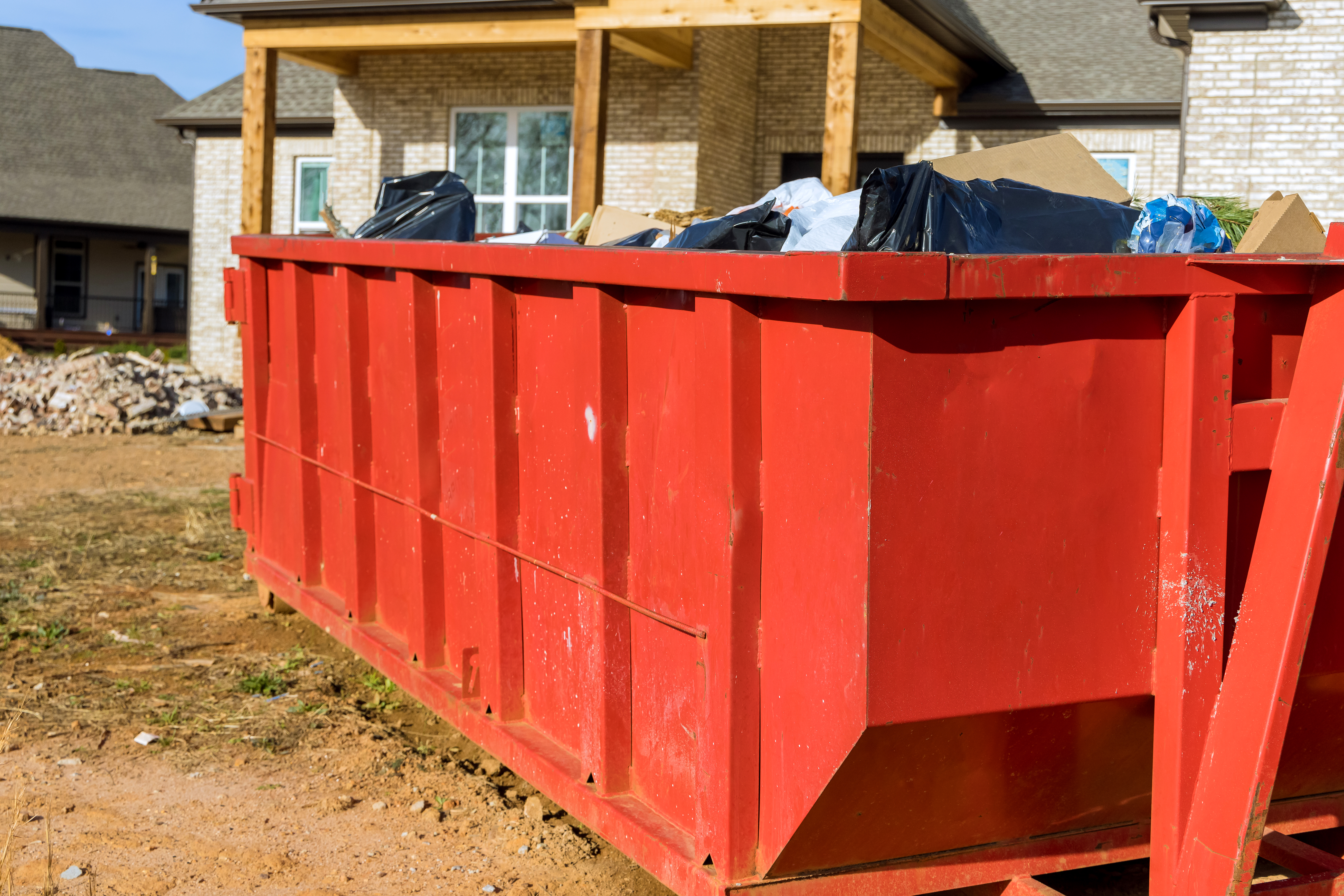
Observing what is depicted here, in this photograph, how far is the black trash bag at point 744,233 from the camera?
10.4 ft

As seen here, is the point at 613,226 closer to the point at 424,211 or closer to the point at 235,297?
the point at 424,211

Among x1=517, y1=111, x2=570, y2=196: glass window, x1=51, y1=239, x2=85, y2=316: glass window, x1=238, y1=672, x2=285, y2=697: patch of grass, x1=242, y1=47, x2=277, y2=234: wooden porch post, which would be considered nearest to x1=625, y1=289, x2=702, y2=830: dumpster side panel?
x1=238, y1=672, x2=285, y2=697: patch of grass

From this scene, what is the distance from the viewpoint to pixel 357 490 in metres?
4.80

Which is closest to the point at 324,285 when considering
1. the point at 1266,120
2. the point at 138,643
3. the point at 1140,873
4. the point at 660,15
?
the point at 138,643

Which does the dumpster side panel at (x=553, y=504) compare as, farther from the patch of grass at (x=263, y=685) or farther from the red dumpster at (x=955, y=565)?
the patch of grass at (x=263, y=685)

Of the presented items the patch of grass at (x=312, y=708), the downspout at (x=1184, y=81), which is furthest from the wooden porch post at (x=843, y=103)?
the patch of grass at (x=312, y=708)

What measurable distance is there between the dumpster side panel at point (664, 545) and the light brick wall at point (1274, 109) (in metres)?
9.52

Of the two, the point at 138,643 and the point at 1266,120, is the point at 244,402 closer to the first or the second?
the point at 138,643

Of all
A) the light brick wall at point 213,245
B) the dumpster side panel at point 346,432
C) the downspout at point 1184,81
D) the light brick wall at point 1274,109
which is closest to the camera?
the dumpster side panel at point 346,432

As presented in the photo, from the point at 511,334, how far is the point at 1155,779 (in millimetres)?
2101

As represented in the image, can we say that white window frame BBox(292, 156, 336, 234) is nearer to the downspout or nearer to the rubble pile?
the rubble pile

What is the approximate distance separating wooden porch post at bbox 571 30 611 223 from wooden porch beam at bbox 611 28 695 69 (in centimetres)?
62

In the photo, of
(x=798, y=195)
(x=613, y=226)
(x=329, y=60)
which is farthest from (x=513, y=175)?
(x=798, y=195)

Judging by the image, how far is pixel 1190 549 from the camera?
8.20 feet
